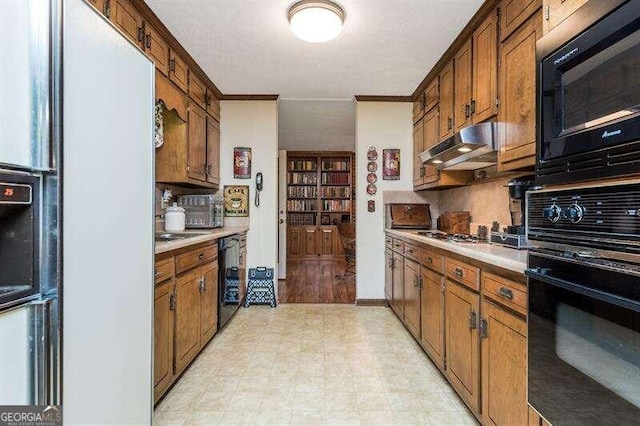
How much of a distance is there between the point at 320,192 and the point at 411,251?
5.03 meters

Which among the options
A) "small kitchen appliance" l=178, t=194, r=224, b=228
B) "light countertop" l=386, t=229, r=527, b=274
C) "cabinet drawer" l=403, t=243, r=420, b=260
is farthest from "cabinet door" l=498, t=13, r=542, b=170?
"small kitchen appliance" l=178, t=194, r=224, b=228

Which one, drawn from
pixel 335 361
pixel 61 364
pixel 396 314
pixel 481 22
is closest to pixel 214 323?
pixel 335 361

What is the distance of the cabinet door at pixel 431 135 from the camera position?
3242 millimetres

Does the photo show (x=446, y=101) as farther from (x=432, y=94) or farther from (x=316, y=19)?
(x=316, y=19)

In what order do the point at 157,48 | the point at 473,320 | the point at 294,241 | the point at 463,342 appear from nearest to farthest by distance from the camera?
the point at 473,320 → the point at 463,342 → the point at 157,48 → the point at 294,241

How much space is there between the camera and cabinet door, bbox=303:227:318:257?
300 inches

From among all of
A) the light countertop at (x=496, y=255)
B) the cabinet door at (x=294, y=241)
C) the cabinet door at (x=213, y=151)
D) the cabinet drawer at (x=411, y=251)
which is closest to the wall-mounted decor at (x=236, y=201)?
the cabinet door at (x=213, y=151)

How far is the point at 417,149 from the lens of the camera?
386 centimetres

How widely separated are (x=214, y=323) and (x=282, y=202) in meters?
4.03

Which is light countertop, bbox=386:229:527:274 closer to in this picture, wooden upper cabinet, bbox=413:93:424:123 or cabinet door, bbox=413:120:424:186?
cabinet door, bbox=413:120:424:186

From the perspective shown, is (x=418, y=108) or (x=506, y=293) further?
(x=418, y=108)

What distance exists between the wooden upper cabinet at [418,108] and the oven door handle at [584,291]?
9.43ft

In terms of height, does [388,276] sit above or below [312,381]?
above

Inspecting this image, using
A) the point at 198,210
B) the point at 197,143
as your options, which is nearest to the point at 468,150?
the point at 197,143
